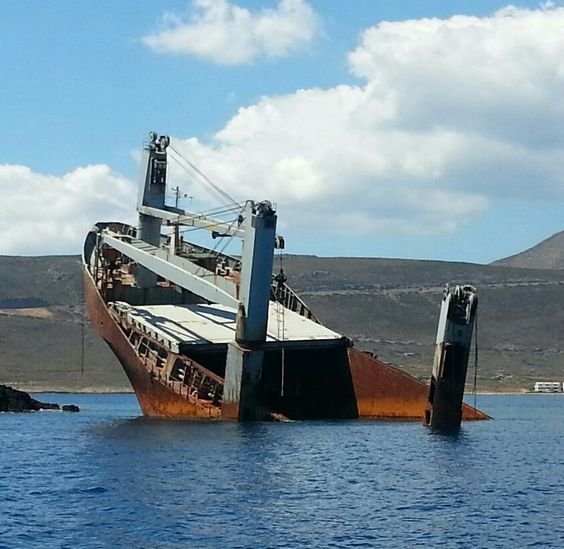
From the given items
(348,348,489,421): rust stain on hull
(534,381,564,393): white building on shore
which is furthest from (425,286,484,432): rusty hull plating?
(534,381,564,393): white building on shore

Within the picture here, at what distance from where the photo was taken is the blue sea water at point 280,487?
3309 cm

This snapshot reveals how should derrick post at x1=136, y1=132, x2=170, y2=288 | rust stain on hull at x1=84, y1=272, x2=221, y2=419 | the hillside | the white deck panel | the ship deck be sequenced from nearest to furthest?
rust stain on hull at x1=84, y1=272, x2=221, y2=419, the ship deck, the white deck panel, derrick post at x1=136, y1=132, x2=170, y2=288, the hillside

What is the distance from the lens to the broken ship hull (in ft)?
197

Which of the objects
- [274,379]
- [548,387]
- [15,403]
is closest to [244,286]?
[274,379]

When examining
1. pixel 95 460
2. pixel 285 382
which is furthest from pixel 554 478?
pixel 285 382

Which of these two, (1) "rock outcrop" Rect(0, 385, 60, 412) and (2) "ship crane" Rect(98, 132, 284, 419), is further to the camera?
(1) "rock outcrop" Rect(0, 385, 60, 412)

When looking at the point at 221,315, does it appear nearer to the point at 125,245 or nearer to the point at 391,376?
the point at 125,245

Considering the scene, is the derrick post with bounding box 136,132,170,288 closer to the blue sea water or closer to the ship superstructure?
the ship superstructure

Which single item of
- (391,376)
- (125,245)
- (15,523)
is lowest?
(15,523)

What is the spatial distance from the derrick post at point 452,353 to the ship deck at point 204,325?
24.5 ft

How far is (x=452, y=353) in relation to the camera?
56281 millimetres

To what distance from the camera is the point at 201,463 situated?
150 feet

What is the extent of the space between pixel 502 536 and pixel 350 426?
26.9 m

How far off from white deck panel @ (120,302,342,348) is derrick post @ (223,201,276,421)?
4.34 metres
